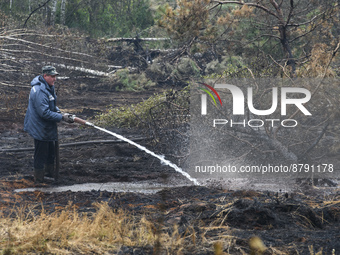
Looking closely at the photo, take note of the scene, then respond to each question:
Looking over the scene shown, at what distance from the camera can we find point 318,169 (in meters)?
8.41

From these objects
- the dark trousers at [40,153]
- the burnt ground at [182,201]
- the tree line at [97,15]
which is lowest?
the burnt ground at [182,201]

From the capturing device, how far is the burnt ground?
4078 millimetres

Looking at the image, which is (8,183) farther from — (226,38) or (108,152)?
(226,38)

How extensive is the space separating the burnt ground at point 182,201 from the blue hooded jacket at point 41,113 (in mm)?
817

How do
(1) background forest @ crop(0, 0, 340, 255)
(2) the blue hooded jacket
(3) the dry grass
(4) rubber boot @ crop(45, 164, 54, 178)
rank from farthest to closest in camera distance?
(4) rubber boot @ crop(45, 164, 54, 178), (2) the blue hooded jacket, (1) background forest @ crop(0, 0, 340, 255), (3) the dry grass

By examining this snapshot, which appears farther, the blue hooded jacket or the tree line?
the tree line

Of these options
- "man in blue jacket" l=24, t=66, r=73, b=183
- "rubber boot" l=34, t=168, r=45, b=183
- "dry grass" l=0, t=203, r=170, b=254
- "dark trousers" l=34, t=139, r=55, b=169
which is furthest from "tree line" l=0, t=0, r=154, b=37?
"dry grass" l=0, t=203, r=170, b=254

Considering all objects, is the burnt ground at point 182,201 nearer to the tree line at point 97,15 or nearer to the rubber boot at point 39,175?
the rubber boot at point 39,175

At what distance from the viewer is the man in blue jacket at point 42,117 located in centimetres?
737

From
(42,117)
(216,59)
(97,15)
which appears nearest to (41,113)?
(42,117)

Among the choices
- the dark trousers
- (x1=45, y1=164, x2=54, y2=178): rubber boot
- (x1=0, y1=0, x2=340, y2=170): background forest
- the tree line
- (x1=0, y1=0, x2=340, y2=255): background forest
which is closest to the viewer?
(x1=0, y1=0, x2=340, y2=255): background forest

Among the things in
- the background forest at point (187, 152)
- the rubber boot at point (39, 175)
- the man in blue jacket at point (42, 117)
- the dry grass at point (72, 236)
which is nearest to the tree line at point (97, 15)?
the background forest at point (187, 152)

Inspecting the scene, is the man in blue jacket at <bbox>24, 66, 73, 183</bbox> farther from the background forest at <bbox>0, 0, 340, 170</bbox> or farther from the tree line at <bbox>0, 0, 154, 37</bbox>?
the tree line at <bbox>0, 0, 154, 37</bbox>

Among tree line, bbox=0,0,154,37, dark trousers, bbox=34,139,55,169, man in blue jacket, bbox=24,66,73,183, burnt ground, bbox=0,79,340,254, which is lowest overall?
burnt ground, bbox=0,79,340,254
